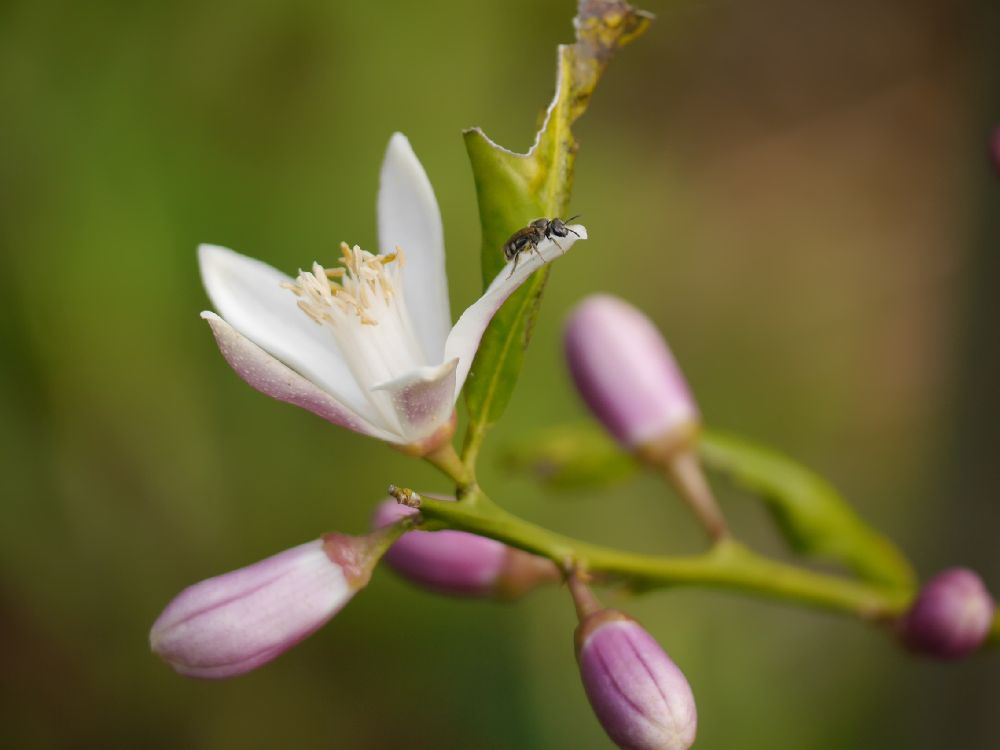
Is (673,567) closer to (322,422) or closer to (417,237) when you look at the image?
(417,237)

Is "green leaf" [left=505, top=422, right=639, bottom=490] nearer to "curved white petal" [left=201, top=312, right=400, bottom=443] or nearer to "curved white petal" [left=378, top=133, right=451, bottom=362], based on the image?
"curved white petal" [left=378, top=133, right=451, bottom=362]

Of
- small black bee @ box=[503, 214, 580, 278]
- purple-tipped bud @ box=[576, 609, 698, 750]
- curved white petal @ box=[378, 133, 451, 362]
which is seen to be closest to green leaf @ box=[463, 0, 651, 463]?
small black bee @ box=[503, 214, 580, 278]

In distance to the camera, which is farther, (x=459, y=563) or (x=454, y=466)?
(x=459, y=563)


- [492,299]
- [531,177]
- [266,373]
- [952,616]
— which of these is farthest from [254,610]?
[952,616]

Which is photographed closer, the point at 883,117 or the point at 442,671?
the point at 442,671

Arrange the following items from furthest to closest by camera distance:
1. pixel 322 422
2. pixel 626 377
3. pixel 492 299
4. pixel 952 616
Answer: pixel 322 422, pixel 626 377, pixel 952 616, pixel 492 299

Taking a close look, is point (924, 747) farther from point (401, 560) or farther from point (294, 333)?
point (294, 333)

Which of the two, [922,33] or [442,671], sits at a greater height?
[922,33]

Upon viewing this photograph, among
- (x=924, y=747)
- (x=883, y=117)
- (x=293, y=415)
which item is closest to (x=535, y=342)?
(x=293, y=415)
